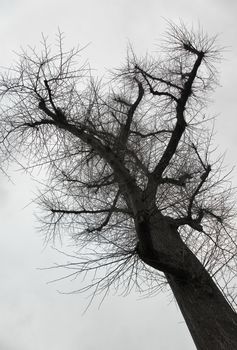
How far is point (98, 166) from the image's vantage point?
7.08 meters

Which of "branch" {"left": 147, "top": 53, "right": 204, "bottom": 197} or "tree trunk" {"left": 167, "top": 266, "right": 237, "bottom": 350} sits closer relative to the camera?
"tree trunk" {"left": 167, "top": 266, "right": 237, "bottom": 350}

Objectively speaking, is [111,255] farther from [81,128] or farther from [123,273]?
[81,128]

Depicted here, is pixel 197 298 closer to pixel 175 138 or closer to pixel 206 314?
pixel 206 314

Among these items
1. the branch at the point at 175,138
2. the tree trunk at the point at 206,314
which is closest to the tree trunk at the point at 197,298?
the tree trunk at the point at 206,314

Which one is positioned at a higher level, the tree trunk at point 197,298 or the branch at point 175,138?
the branch at point 175,138

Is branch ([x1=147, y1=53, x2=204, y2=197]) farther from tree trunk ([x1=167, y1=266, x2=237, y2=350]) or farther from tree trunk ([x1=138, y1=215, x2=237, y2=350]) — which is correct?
tree trunk ([x1=167, y1=266, x2=237, y2=350])

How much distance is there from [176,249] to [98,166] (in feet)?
7.90

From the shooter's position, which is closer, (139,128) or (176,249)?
(176,249)

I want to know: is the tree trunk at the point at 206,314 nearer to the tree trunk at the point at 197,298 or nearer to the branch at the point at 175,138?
the tree trunk at the point at 197,298

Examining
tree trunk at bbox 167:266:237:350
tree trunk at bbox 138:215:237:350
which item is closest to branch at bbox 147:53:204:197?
tree trunk at bbox 138:215:237:350

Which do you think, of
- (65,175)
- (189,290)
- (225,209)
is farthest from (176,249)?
(65,175)

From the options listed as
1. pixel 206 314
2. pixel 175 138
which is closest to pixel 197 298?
pixel 206 314

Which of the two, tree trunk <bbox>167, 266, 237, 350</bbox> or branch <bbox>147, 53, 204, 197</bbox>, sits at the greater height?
branch <bbox>147, 53, 204, 197</bbox>

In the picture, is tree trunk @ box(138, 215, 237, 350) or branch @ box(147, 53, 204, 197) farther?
branch @ box(147, 53, 204, 197)
